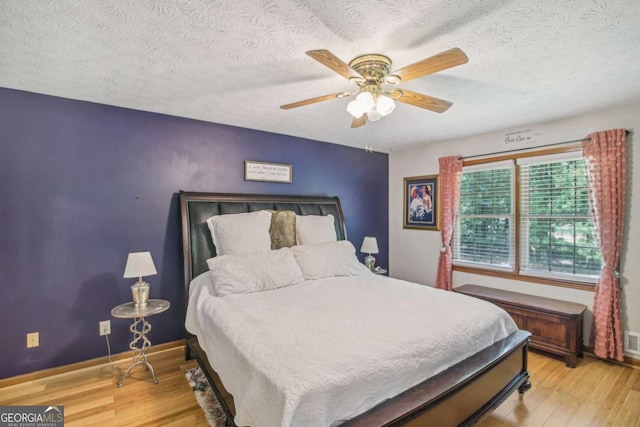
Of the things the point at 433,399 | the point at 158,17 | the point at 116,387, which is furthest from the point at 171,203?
the point at 433,399

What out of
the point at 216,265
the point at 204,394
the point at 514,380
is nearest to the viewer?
the point at 514,380

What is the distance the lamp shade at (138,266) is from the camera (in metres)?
2.43

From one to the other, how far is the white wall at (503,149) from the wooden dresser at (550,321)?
0.24m

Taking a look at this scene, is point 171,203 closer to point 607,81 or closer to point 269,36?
point 269,36

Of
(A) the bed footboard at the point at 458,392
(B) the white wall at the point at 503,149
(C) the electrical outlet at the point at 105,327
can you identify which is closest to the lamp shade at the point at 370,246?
(B) the white wall at the point at 503,149

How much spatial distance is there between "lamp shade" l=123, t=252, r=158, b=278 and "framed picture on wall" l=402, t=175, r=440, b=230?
11.6ft

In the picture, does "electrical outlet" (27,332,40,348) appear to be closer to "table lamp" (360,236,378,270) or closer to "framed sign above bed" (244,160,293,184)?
"framed sign above bed" (244,160,293,184)

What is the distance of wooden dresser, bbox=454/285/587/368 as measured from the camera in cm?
274

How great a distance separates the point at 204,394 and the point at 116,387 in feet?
2.47

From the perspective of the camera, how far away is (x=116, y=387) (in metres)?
2.38

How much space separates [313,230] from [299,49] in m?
2.00

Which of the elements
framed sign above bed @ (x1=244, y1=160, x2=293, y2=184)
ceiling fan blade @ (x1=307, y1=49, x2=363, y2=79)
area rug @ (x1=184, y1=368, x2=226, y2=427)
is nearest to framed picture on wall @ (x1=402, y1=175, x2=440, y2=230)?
framed sign above bed @ (x1=244, y1=160, x2=293, y2=184)

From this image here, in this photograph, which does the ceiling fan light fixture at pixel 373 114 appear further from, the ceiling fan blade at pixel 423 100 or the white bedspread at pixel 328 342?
the white bedspread at pixel 328 342

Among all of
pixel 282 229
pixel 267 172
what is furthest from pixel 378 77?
pixel 267 172
